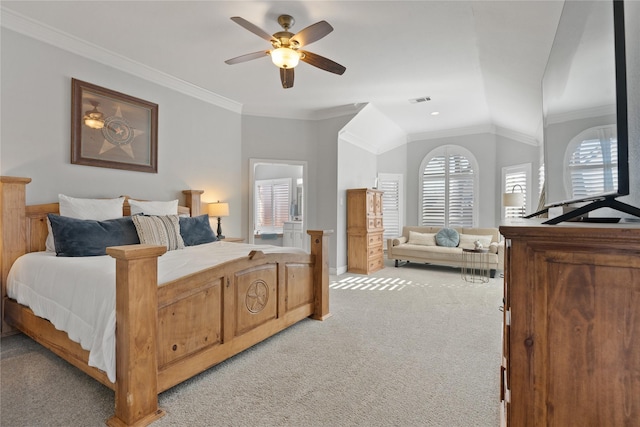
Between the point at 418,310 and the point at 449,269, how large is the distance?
2.82 m

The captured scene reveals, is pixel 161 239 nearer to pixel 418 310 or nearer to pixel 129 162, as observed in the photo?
pixel 129 162

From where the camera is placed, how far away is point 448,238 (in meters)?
6.00

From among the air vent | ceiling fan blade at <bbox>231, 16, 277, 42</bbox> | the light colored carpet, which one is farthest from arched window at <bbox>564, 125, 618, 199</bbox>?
the air vent

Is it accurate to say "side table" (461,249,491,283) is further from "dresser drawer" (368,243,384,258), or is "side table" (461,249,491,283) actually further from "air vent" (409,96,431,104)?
"air vent" (409,96,431,104)

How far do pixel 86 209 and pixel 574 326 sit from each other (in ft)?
12.1

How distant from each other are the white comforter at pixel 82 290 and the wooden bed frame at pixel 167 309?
0.09 m

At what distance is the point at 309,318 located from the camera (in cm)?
326

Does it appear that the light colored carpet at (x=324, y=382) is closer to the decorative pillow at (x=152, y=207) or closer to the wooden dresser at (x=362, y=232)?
the decorative pillow at (x=152, y=207)

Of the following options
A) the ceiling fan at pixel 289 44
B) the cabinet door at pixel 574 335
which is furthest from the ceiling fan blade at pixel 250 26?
the cabinet door at pixel 574 335

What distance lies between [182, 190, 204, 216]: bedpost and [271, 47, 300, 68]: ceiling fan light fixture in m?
2.30

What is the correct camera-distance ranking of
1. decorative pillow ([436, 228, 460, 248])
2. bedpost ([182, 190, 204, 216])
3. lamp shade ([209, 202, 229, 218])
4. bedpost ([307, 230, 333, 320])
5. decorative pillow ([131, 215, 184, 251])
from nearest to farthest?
decorative pillow ([131, 215, 184, 251]), bedpost ([307, 230, 333, 320]), bedpost ([182, 190, 204, 216]), lamp shade ([209, 202, 229, 218]), decorative pillow ([436, 228, 460, 248])

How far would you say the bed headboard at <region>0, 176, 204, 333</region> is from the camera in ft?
8.83

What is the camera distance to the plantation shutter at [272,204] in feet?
26.3

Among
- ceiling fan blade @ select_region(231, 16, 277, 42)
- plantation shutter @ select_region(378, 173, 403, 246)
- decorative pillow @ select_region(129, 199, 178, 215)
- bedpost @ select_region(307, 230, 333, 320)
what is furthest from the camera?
plantation shutter @ select_region(378, 173, 403, 246)
